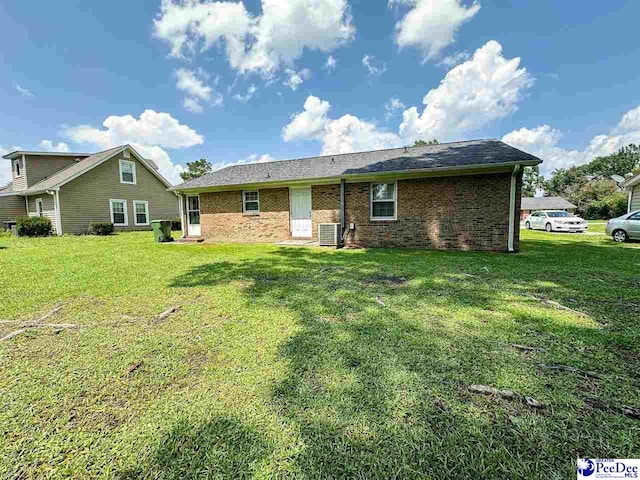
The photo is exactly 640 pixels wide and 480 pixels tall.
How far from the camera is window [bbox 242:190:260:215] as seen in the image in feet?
39.5

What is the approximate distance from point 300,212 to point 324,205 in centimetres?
114

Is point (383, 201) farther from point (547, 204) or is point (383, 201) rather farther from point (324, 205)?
point (547, 204)

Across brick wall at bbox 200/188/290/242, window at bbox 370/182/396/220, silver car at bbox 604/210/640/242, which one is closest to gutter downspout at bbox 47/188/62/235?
brick wall at bbox 200/188/290/242

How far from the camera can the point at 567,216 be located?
18000mm

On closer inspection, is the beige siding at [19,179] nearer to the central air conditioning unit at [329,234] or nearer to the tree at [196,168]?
the central air conditioning unit at [329,234]

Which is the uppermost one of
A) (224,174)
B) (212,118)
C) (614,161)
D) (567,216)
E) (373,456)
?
(614,161)

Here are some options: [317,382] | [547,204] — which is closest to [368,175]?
[317,382]

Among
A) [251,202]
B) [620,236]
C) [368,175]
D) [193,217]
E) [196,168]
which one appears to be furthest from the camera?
[196,168]

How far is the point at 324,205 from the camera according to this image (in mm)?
10867

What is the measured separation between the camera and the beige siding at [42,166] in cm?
1797

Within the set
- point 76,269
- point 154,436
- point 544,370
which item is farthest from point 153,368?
point 76,269

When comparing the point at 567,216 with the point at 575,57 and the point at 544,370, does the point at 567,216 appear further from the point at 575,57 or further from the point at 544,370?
the point at 544,370

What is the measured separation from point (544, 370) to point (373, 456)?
5.87 ft

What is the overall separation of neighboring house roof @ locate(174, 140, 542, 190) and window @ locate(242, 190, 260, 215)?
0.63m
